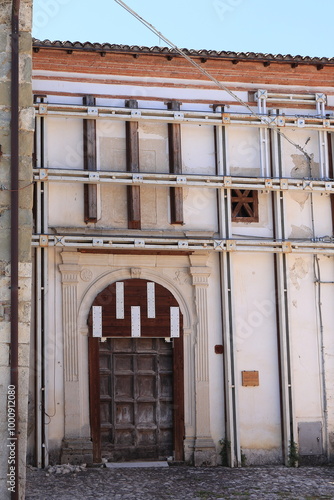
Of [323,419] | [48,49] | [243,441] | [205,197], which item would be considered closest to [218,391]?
[243,441]

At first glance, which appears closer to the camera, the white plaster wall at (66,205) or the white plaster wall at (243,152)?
the white plaster wall at (66,205)

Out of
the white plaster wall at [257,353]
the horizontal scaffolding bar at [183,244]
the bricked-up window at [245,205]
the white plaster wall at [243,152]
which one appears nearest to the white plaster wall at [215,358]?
the white plaster wall at [257,353]

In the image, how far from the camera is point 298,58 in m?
16.5

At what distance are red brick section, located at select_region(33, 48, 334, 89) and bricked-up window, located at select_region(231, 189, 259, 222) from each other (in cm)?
205

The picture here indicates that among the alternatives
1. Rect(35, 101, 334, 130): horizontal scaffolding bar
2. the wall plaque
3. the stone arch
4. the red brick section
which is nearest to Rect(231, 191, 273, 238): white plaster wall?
Rect(35, 101, 334, 130): horizontal scaffolding bar

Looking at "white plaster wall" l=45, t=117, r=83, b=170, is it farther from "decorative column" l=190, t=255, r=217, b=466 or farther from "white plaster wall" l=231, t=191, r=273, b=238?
Result: "white plaster wall" l=231, t=191, r=273, b=238

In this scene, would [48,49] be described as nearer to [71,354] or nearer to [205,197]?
[205,197]

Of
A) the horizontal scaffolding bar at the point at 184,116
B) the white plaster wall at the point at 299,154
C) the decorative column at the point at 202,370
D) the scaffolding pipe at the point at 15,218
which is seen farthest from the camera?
the white plaster wall at the point at 299,154

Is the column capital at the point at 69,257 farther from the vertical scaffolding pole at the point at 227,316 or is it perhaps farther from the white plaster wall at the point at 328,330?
the white plaster wall at the point at 328,330

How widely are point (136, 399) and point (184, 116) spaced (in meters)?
5.01

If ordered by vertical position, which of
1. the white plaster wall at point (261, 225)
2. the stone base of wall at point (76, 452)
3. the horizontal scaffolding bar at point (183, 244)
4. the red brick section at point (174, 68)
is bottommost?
the stone base of wall at point (76, 452)

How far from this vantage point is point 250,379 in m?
16.0

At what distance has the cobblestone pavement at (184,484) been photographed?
13.3 m

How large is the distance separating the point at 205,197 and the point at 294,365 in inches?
132
